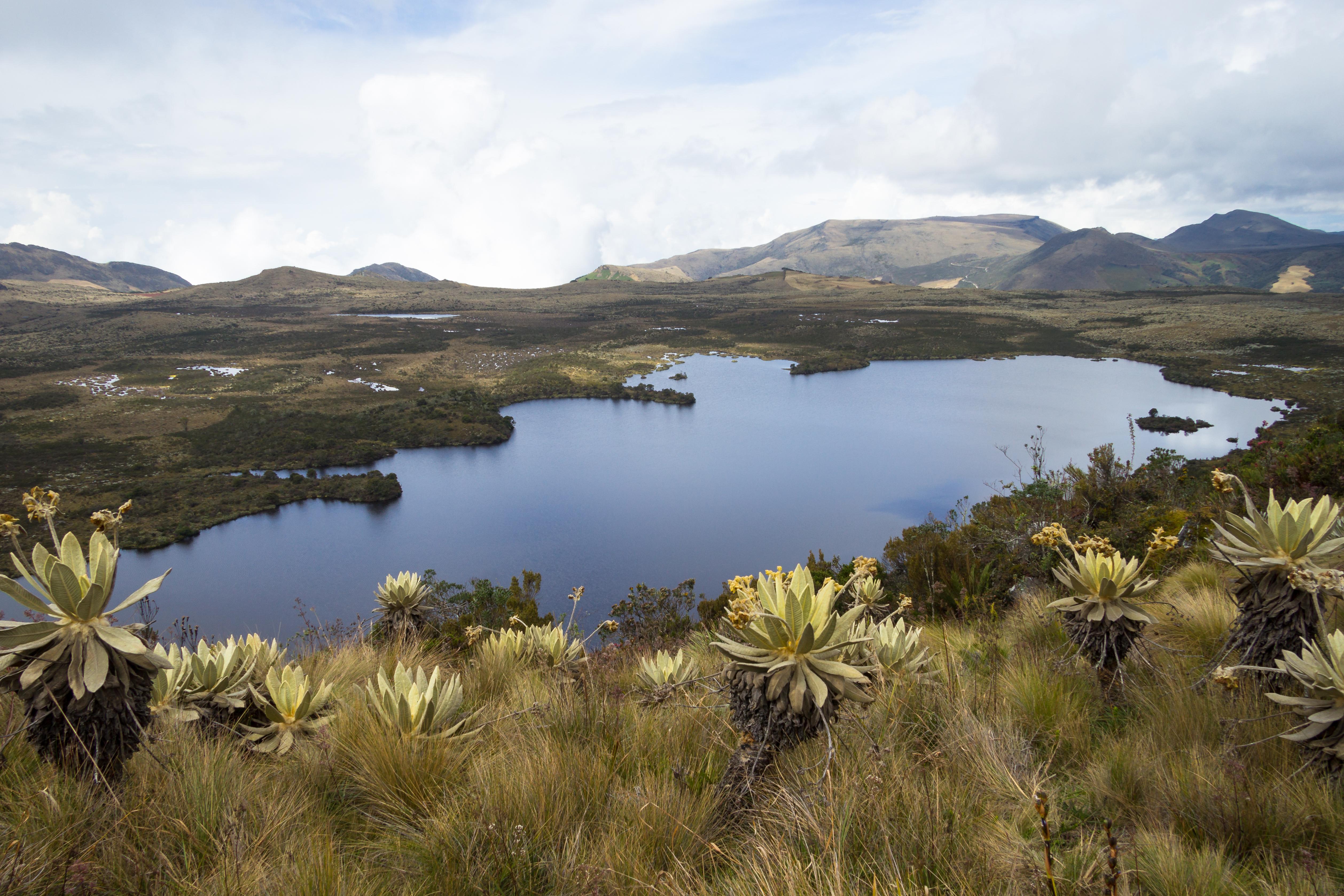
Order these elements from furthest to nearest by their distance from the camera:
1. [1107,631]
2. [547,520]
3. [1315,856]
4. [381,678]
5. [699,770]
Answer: [547,520] → [1107,631] → [381,678] → [699,770] → [1315,856]

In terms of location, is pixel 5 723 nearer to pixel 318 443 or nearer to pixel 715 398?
pixel 318 443

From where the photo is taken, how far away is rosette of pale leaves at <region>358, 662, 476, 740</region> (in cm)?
294

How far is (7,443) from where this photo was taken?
2914 centimetres

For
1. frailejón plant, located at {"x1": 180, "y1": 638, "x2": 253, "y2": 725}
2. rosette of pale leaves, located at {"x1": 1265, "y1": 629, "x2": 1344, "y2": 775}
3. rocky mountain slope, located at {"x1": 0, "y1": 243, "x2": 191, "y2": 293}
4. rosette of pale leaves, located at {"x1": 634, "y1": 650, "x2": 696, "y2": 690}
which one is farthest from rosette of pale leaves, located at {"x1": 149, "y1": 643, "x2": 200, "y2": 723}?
rocky mountain slope, located at {"x1": 0, "y1": 243, "x2": 191, "y2": 293}

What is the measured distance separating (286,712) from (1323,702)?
4247 millimetres

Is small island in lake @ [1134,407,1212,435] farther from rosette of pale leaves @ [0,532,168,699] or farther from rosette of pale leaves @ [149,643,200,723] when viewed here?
rosette of pale leaves @ [0,532,168,699]

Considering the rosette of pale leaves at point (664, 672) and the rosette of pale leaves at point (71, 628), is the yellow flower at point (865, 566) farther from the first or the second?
the rosette of pale leaves at point (71, 628)

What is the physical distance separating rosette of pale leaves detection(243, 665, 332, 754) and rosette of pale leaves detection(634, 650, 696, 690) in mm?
1747

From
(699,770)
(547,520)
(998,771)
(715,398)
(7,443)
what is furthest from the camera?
(715,398)

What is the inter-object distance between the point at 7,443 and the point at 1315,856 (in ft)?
138

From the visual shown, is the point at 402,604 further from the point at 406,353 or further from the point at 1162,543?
the point at 406,353

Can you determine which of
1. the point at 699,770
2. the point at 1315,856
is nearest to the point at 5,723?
the point at 699,770

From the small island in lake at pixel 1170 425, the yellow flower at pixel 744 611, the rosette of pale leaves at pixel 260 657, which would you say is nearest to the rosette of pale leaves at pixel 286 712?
the rosette of pale leaves at pixel 260 657

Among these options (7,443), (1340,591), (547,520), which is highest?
(1340,591)
